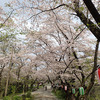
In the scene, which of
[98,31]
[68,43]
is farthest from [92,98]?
[98,31]

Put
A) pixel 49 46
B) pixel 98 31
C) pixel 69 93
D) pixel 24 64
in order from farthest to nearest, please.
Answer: pixel 24 64 → pixel 69 93 → pixel 49 46 → pixel 98 31

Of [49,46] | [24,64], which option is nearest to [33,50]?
[49,46]

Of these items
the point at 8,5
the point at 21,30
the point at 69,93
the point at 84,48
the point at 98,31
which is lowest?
the point at 69,93

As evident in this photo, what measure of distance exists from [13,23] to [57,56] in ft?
17.1

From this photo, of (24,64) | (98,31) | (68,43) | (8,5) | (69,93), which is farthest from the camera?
(24,64)

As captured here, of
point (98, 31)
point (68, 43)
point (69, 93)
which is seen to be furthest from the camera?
point (69, 93)

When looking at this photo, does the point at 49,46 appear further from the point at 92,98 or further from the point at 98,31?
the point at 92,98

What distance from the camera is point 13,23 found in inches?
316

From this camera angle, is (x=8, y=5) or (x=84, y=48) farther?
(x=84, y=48)

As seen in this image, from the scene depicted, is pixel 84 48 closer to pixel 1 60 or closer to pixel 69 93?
pixel 69 93

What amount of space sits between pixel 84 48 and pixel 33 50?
5315 millimetres

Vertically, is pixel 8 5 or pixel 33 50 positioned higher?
pixel 8 5

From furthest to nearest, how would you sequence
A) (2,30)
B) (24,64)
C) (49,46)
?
(24,64) → (49,46) → (2,30)

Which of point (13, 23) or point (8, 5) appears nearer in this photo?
point (8, 5)
